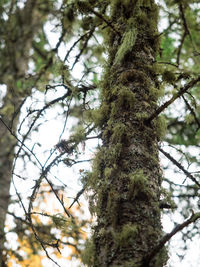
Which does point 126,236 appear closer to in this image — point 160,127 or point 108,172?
point 108,172

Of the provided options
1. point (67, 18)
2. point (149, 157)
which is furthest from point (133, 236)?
point (67, 18)

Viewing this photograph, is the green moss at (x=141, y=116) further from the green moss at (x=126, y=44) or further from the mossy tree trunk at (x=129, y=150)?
the green moss at (x=126, y=44)

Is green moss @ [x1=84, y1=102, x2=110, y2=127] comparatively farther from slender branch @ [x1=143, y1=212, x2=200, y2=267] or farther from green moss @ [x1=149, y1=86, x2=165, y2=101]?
slender branch @ [x1=143, y1=212, x2=200, y2=267]

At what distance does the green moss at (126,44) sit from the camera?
6.69 ft

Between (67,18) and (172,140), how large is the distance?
3.35 metres

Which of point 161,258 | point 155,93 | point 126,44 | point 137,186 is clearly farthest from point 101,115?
point 161,258

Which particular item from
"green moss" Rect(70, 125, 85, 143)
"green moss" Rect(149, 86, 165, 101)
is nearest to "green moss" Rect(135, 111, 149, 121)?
"green moss" Rect(149, 86, 165, 101)

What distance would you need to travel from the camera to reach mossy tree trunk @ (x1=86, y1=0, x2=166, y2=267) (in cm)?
142

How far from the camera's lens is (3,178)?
15.7 ft

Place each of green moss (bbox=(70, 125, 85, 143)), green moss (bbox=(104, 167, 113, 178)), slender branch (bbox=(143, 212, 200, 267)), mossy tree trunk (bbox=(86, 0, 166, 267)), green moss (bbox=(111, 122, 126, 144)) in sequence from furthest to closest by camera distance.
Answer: green moss (bbox=(70, 125, 85, 143)), green moss (bbox=(111, 122, 126, 144)), green moss (bbox=(104, 167, 113, 178)), mossy tree trunk (bbox=(86, 0, 166, 267)), slender branch (bbox=(143, 212, 200, 267))

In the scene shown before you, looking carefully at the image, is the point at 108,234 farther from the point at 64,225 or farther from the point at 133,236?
the point at 64,225

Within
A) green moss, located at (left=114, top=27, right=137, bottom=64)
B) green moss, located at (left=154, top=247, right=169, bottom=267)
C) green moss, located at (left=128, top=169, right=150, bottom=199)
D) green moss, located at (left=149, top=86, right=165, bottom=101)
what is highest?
green moss, located at (left=114, top=27, right=137, bottom=64)

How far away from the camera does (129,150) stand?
5.70ft

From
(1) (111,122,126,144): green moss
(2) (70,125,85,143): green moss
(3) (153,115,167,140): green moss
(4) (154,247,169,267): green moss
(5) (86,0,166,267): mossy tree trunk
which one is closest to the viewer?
(4) (154,247,169,267): green moss
